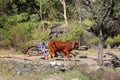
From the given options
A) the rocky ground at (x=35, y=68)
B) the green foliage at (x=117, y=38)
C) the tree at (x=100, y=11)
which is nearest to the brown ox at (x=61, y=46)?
the rocky ground at (x=35, y=68)

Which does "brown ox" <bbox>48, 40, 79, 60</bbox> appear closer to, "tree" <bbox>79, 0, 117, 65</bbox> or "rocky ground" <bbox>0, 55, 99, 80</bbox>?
"rocky ground" <bbox>0, 55, 99, 80</bbox>

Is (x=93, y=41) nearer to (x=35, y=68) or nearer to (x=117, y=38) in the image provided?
(x=117, y=38)

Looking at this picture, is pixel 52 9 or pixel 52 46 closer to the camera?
pixel 52 46

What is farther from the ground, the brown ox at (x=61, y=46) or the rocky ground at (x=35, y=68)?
the brown ox at (x=61, y=46)

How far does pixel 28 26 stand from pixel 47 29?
11464 mm

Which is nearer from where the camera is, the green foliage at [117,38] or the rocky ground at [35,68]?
the rocky ground at [35,68]

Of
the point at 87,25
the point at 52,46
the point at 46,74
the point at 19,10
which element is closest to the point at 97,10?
the point at 52,46

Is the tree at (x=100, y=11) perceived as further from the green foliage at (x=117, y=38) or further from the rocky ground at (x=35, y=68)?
the green foliage at (x=117, y=38)

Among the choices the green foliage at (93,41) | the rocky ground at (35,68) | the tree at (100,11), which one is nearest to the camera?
the rocky ground at (35,68)

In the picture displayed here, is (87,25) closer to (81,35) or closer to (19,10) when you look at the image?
(81,35)

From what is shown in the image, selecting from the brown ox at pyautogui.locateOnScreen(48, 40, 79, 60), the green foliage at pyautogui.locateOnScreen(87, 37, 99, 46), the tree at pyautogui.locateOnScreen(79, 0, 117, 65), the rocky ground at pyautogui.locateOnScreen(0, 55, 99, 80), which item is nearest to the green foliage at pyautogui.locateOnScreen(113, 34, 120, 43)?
the green foliage at pyautogui.locateOnScreen(87, 37, 99, 46)

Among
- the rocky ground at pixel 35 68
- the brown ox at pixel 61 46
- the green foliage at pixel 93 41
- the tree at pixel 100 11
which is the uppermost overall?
the tree at pixel 100 11

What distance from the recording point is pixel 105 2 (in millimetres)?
23719

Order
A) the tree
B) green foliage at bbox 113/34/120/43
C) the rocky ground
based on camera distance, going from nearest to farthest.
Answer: the rocky ground → the tree → green foliage at bbox 113/34/120/43
